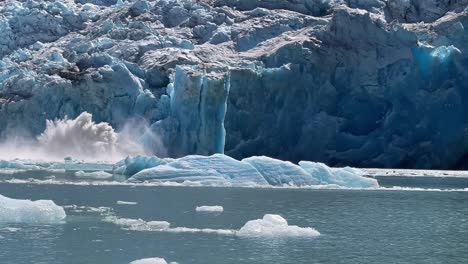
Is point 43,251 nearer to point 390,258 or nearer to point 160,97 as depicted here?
point 390,258

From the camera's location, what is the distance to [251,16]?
2766 inches

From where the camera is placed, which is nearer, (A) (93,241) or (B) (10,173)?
(A) (93,241)

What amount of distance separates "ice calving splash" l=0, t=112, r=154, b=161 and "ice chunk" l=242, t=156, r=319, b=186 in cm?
2028

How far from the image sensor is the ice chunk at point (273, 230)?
2305cm

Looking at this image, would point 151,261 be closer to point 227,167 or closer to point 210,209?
point 210,209

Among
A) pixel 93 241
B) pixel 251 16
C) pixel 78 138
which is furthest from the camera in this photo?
pixel 251 16

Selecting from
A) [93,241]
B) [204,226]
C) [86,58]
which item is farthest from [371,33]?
[93,241]

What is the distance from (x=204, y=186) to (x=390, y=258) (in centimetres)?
1983

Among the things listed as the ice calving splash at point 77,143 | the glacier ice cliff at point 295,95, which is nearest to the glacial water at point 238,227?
the glacier ice cliff at point 295,95

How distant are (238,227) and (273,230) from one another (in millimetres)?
1838

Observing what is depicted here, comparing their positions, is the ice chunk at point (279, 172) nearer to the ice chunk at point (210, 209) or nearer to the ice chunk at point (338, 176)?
the ice chunk at point (338, 176)

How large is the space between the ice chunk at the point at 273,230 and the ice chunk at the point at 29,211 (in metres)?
5.43

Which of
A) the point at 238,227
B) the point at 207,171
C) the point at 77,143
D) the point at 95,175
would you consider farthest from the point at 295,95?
the point at 238,227

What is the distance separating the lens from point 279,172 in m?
38.6
